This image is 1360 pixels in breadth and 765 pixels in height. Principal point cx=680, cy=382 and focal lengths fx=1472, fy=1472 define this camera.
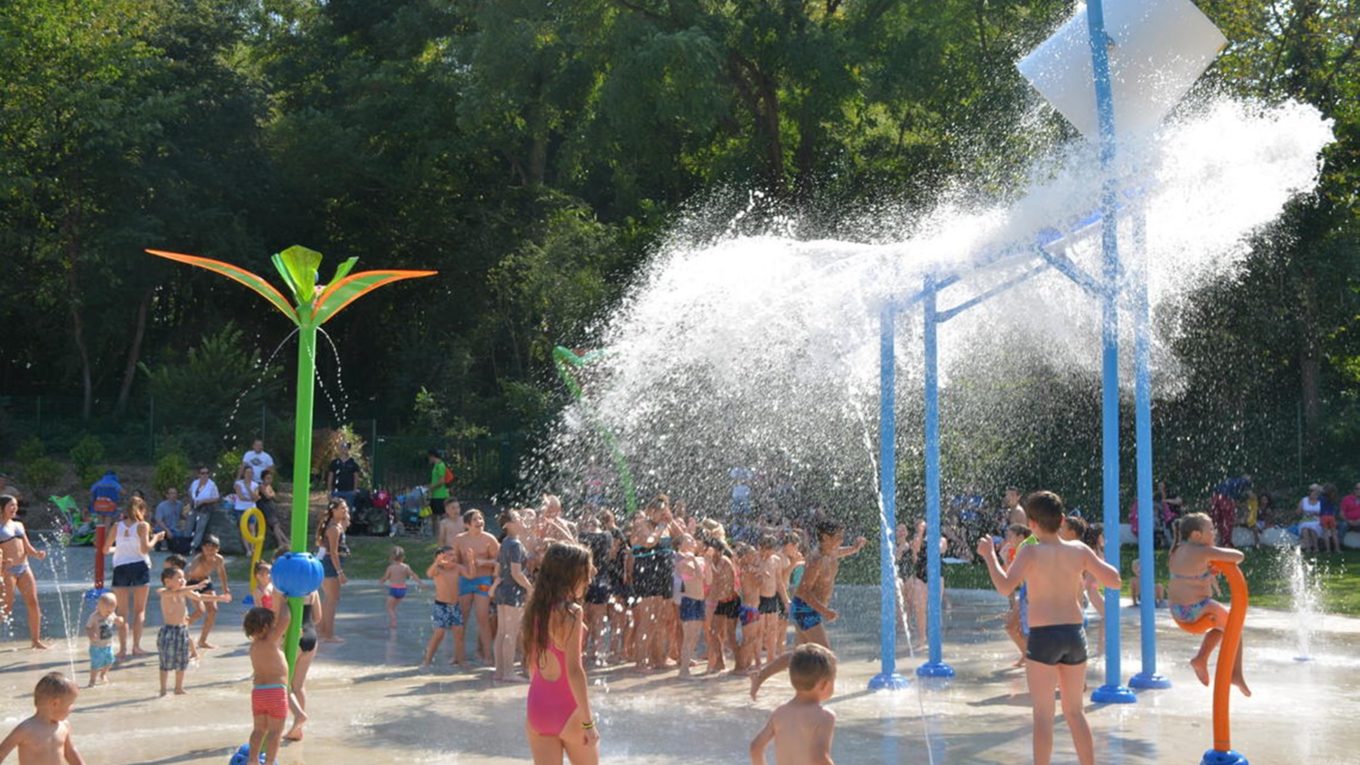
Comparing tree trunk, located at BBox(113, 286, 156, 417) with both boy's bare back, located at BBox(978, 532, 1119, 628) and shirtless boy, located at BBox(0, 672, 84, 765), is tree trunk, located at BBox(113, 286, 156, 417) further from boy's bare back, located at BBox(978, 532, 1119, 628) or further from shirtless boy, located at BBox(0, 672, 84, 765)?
→ boy's bare back, located at BBox(978, 532, 1119, 628)

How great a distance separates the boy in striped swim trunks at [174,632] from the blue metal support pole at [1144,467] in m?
7.52

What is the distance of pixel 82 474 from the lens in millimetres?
27859

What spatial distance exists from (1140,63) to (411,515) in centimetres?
1705

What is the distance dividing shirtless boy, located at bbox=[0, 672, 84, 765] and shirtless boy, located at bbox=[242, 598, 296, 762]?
160 centimetres

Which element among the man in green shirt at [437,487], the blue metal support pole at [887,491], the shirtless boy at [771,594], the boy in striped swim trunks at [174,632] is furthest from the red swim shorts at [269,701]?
Result: the man in green shirt at [437,487]

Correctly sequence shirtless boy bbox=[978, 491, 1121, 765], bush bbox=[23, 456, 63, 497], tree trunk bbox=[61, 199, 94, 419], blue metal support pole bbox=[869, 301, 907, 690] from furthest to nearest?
tree trunk bbox=[61, 199, 94, 419] < bush bbox=[23, 456, 63, 497] < blue metal support pole bbox=[869, 301, 907, 690] < shirtless boy bbox=[978, 491, 1121, 765]

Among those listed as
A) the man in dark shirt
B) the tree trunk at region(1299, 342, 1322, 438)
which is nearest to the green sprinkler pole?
the man in dark shirt

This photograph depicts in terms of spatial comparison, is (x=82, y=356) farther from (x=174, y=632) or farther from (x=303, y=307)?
(x=303, y=307)

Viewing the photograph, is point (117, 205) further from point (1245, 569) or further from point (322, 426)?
point (1245, 569)

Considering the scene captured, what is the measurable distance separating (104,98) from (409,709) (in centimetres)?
2852

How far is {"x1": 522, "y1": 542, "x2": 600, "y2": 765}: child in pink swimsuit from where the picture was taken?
21.8ft

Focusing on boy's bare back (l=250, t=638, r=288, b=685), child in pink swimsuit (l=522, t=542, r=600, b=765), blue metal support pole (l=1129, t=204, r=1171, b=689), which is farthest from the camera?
blue metal support pole (l=1129, t=204, r=1171, b=689)

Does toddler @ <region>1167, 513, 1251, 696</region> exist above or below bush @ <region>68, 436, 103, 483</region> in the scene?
below

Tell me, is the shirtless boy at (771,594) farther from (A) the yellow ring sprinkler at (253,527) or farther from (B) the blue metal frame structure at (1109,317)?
(A) the yellow ring sprinkler at (253,527)
